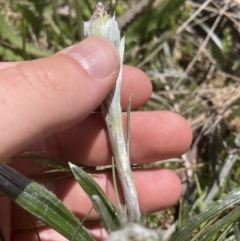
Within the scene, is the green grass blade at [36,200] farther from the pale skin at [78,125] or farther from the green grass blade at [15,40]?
the green grass blade at [15,40]

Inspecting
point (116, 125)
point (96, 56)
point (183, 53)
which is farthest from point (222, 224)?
point (183, 53)

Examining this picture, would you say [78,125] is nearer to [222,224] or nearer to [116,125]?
[116,125]

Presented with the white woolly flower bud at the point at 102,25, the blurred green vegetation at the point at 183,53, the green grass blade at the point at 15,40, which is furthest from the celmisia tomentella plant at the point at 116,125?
→ the green grass blade at the point at 15,40

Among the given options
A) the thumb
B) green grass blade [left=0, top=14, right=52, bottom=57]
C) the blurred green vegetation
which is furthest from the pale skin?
green grass blade [left=0, top=14, right=52, bottom=57]

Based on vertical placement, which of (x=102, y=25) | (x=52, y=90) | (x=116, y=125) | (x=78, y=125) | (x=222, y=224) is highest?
(x=102, y=25)

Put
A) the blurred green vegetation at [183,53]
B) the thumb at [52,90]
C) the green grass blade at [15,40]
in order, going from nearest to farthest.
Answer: the thumb at [52,90], the blurred green vegetation at [183,53], the green grass blade at [15,40]

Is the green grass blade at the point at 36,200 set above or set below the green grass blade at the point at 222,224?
above

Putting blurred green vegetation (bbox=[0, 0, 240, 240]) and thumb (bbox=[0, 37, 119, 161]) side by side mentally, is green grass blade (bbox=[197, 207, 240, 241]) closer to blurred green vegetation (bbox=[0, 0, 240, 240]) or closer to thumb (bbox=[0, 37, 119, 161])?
thumb (bbox=[0, 37, 119, 161])

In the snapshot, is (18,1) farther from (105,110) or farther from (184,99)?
(105,110)
